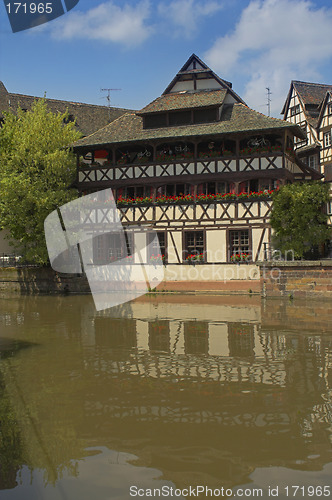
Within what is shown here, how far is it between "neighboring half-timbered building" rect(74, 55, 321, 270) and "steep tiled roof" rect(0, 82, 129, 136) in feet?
30.4

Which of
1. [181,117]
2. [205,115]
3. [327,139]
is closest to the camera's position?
[205,115]

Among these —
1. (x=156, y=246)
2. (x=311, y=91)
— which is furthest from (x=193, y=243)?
(x=311, y=91)

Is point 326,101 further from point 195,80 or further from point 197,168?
point 197,168

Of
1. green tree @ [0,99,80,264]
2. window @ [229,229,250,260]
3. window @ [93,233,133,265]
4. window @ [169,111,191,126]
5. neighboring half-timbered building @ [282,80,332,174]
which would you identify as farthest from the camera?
neighboring half-timbered building @ [282,80,332,174]

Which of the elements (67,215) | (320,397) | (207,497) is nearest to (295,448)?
(207,497)

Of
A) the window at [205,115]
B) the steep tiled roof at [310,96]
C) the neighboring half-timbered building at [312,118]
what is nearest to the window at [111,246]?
the window at [205,115]

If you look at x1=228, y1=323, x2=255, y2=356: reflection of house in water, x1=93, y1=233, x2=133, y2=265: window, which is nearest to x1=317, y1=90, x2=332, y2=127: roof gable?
x1=93, y1=233, x2=133, y2=265: window

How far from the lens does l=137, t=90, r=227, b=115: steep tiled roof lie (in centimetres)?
3006

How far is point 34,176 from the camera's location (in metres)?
29.4

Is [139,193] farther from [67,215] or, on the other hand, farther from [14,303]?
[14,303]

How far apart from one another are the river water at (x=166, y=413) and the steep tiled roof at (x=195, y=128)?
48.1ft

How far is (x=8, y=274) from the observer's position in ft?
105

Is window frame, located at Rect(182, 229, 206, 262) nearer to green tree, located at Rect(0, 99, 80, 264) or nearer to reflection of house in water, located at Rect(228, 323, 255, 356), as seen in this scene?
green tree, located at Rect(0, 99, 80, 264)

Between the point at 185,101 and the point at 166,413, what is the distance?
2536cm
